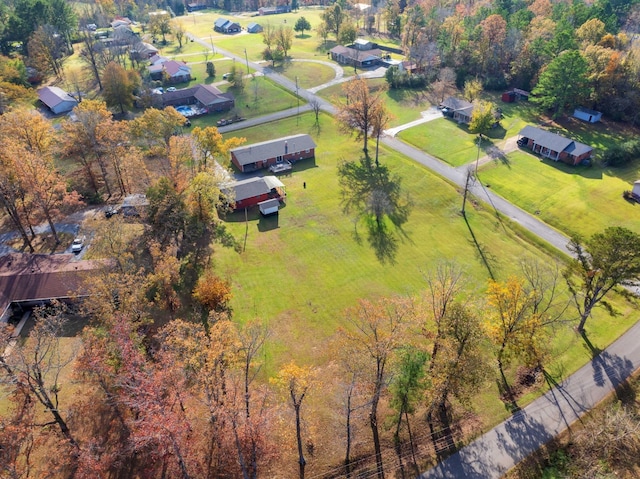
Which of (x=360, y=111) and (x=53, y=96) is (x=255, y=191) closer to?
(x=360, y=111)

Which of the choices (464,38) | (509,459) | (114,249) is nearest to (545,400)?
(509,459)

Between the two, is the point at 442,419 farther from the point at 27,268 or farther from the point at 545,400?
the point at 27,268

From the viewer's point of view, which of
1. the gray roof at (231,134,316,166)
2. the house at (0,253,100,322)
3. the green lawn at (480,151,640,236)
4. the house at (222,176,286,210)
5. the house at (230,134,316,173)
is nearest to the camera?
the house at (0,253,100,322)

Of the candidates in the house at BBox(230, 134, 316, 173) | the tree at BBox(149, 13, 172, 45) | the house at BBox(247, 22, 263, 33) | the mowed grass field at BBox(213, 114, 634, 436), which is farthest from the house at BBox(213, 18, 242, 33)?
the mowed grass field at BBox(213, 114, 634, 436)

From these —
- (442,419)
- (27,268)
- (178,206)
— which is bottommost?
(442,419)

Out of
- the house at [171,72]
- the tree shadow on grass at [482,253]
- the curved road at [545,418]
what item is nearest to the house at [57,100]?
the house at [171,72]

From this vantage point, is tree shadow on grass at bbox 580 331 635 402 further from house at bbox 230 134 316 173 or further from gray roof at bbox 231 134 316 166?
gray roof at bbox 231 134 316 166

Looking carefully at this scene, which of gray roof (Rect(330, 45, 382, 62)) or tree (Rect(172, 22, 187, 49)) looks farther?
tree (Rect(172, 22, 187, 49))
